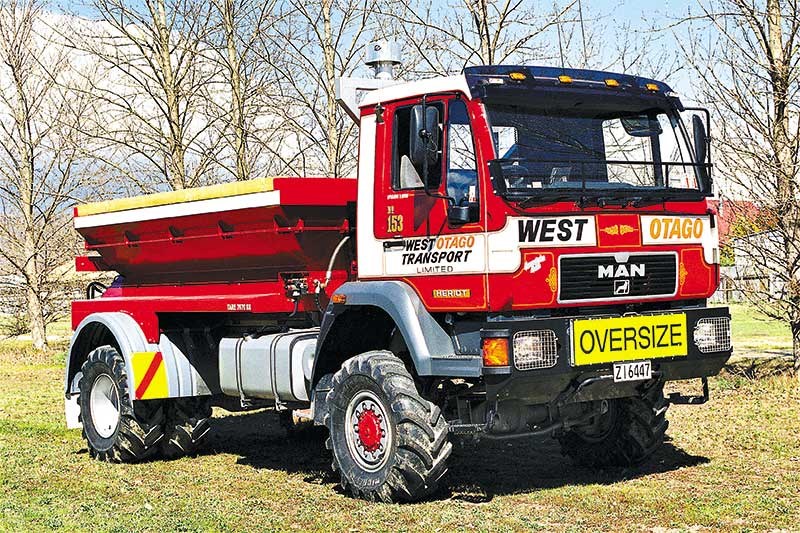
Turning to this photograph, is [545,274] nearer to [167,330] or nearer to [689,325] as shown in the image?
[689,325]

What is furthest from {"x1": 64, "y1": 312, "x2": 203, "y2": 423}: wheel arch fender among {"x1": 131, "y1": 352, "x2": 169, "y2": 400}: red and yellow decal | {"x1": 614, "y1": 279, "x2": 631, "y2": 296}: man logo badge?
{"x1": 614, "y1": 279, "x2": 631, "y2": 296}: man logo badge

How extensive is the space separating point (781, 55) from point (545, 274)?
845cm

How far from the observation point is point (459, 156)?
8.00m

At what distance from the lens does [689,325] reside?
27.9 feet

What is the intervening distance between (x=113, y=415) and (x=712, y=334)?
5983mm

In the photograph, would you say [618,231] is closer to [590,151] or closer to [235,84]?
[590,151]

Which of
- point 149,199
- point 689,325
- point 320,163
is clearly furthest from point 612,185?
point 320,163

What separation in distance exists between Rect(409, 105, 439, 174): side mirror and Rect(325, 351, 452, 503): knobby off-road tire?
1586 millimetres

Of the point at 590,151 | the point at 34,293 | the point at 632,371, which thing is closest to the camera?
the point at 632,371

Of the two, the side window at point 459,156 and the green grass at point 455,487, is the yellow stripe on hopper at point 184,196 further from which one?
the green grass at point 455,487

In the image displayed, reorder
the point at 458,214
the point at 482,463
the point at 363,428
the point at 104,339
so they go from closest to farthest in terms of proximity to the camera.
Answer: the point at 458,214
the point at 363,428
the point at 482,463
the point at 104,339

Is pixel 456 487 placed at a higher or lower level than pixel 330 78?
lower

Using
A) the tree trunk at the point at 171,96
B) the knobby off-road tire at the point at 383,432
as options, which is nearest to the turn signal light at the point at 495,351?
the knobby off-road tire at the point at 383,432

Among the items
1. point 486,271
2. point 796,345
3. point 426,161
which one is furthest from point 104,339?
point 796,345
